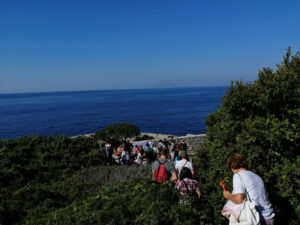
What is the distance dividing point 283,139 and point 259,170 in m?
1.00

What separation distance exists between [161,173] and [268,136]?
116 inches

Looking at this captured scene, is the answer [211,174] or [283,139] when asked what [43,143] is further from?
[283,139]

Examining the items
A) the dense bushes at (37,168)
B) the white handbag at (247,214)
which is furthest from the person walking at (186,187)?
the dense bushes at (37,168)

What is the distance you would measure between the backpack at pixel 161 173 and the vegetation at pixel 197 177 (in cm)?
27

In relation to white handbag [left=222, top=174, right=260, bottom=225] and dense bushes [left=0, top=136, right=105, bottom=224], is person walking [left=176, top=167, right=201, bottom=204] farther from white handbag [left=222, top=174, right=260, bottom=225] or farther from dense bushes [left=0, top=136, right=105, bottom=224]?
dense bushes [left=0, top=136, right=105, bottom=224]

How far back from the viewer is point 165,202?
4.02 metres

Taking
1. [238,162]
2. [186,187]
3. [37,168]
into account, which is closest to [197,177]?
[186,187]

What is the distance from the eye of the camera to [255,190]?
312 cm

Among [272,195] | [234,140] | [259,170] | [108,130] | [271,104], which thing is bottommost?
[108,130]

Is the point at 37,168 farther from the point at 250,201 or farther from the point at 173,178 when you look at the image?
the point at 250,201

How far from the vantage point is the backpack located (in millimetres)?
5199

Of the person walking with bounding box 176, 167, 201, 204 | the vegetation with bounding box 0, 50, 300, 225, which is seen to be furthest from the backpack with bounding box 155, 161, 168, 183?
the person walking with bounding box 176, 167, 201, 204

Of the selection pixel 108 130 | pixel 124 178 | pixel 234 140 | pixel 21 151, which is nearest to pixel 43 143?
pixel 21 151

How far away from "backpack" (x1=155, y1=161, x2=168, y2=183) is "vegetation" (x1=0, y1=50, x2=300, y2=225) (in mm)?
271
